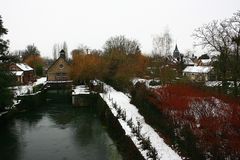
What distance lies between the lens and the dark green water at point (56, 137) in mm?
19188

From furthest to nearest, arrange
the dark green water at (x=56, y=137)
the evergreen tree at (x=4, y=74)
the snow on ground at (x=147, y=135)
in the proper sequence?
the evergreen tree at (x=4, y=74) → the dark green water at (x=56, y=137) → the snow on ground at (x=147, y=135)

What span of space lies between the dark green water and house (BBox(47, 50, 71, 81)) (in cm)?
2640

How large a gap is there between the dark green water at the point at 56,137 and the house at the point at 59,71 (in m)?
26.4

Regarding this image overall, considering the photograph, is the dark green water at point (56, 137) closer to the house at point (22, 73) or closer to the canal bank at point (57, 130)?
the canal bank at point (57, 130)

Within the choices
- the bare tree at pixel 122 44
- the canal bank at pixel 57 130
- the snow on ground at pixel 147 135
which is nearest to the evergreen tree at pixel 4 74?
the canal bank at pixel 57 130

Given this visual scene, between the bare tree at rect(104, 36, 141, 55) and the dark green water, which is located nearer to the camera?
the dark green water

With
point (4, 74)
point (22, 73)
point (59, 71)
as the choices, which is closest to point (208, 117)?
point (4, 74)

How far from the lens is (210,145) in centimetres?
1139

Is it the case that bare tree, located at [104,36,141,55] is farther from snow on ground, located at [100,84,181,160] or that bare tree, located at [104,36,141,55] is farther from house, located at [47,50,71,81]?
snow on ground, located at [100,84,181,160]

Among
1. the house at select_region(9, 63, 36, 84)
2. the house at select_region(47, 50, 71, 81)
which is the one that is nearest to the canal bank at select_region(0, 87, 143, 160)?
the house at select_region(9, 63, 36, 84)

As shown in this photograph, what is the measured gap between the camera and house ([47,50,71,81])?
200 feet

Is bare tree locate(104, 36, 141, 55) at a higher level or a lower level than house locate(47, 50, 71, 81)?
higher

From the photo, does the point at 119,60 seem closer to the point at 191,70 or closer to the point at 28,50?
the point at 191,70

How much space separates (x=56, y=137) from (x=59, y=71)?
3866cm
